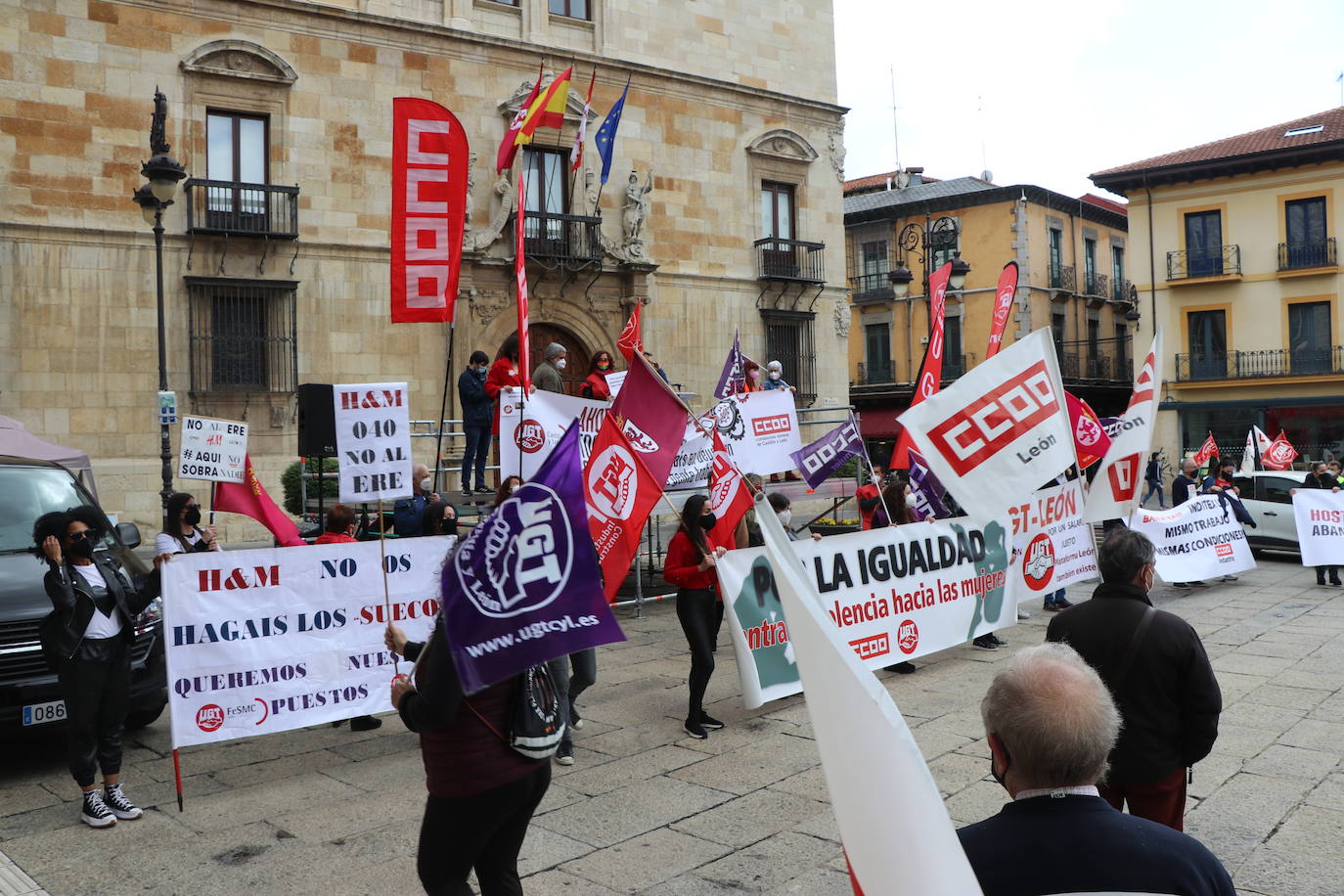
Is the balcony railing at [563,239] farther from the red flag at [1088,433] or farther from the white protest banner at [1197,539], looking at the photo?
the white protest banner at [1197,539]

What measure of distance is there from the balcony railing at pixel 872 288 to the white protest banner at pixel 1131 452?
32.2m

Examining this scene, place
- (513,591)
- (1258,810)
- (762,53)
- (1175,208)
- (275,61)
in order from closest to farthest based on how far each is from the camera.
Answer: (513,591), (1258,810), (275,61), (762,53), (1175,208)

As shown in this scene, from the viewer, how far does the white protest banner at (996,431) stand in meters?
6.60

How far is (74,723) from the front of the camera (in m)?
5.59

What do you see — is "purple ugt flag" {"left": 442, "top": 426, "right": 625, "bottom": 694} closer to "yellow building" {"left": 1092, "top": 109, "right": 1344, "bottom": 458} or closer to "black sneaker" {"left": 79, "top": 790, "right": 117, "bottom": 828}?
"black sneaker" {"left": 79, "top": 790, "right": 117, "bottom": 828}

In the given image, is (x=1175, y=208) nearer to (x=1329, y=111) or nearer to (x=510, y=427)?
(x=1329, y=111)

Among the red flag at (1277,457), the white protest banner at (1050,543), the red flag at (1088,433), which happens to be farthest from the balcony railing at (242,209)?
the red flag at (1277,457)

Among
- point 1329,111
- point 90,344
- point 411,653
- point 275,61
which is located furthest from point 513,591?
point 1329,111

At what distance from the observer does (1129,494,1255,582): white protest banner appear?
13219 millimetres

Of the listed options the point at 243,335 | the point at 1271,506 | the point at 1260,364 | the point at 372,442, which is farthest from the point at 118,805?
the point at 1260,364

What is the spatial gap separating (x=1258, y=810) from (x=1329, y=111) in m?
40.1

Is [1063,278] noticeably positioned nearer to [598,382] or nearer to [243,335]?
[243,335]

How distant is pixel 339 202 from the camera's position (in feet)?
62.2

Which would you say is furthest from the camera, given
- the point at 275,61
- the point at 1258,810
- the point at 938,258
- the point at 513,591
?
the point at 938,258
